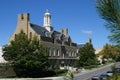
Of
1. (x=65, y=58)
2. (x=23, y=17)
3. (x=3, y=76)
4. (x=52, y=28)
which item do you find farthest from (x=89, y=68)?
(x=3, y=76)

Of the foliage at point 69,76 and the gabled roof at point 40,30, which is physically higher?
the gabled roof at point 40,30

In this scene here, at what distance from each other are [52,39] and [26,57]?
23.7 m

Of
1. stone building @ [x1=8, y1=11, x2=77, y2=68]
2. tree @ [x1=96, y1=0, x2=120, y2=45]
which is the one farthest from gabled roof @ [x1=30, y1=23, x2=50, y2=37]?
tree @ [x1=96, y1=0, x2=120, y2=45]

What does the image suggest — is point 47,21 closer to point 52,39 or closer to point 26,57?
point 52,39

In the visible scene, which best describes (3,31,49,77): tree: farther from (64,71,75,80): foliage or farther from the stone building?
(64,71,75,80): foliage

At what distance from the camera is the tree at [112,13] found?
518cm

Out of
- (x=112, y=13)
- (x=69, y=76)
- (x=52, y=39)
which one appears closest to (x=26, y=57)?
(x=52, y=39)

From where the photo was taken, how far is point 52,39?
280ft

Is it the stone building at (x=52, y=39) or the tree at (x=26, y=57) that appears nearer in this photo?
the tree at (x=26, y=57)

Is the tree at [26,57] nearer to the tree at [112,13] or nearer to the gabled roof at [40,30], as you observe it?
the gabled roof at [40,30]

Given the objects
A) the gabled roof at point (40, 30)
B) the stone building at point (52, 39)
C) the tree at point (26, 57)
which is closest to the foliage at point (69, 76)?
the tree at point (26, 57)

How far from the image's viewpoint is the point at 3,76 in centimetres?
6425

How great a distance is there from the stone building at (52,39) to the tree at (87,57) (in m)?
4.20

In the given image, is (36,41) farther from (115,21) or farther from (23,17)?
(115,21)
